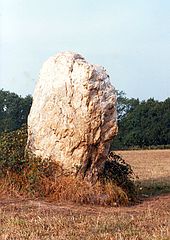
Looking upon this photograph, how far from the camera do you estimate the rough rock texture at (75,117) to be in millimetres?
12594

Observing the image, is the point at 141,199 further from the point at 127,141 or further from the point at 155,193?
the point at 127,141

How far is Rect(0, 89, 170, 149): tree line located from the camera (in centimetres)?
8144

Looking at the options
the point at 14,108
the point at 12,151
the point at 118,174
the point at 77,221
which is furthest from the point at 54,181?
the point at 14,108

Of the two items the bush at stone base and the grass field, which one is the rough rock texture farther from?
the grass field

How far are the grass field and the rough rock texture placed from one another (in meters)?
1.46

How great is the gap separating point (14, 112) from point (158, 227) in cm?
7604

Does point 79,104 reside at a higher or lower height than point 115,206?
higher

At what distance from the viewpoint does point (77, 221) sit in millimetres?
8898

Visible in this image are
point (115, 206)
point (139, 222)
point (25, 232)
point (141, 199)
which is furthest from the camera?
point (141, 199)

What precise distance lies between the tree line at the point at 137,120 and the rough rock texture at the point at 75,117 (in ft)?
210

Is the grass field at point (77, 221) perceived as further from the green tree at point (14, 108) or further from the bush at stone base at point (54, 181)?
the green tree at point (14, 108)

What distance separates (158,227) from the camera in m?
8.11

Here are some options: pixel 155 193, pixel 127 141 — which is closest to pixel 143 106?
pixel 127 141

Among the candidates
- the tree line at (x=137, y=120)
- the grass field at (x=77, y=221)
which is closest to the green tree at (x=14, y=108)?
the tree line at (x=137, y=120)
